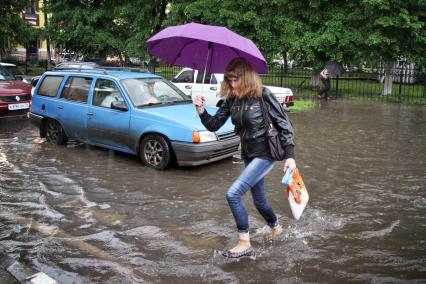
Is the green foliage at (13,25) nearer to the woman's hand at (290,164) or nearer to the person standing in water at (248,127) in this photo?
the person standing in water at (248,127)

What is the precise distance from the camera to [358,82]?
2688 cm

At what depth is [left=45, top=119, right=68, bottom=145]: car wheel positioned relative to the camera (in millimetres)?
9883

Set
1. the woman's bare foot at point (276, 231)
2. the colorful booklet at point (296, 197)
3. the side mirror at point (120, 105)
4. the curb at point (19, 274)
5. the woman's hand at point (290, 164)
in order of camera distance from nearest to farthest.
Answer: the curb at point (19, 274), the woman's hand at point (290, 164), the colorful booklet at point (296, 197), the woman's bare foot at point (276, 231), the side mirror at point (120, 105)

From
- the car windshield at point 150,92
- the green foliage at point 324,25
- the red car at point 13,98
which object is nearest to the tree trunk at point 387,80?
the green foliage at point 324,25

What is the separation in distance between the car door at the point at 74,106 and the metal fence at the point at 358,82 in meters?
13.2

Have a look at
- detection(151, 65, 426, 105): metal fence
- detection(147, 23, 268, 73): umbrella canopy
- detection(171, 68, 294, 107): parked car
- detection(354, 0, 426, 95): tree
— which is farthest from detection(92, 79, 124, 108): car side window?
detection(354, 0, 426, 95): tree

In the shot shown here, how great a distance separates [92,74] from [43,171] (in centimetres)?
224

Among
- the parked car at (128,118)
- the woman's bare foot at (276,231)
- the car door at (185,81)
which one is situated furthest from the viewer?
the car door at (185,81)

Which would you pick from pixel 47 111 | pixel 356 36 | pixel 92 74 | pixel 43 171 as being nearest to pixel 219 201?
pixel 43 171

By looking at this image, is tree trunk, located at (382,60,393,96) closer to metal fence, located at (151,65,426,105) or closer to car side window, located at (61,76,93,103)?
metal fence, located at (151,65,426,105)

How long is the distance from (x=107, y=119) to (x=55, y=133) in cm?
189

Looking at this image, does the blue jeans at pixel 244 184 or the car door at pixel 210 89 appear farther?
the car door at pixel 210 89

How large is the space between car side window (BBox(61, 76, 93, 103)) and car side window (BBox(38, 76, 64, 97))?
0.29 metres

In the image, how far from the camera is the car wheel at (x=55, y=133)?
9883 mm
